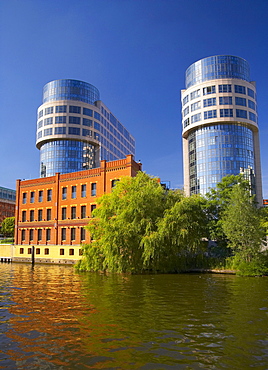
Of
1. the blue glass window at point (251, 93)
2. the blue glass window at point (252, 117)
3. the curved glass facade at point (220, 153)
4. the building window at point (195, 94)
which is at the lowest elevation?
the curved glass facade at point (220, 153)

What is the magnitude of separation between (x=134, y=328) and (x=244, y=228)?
66.6 feet

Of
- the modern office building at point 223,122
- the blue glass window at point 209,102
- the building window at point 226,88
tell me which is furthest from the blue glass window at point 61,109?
the building window at point 226,88

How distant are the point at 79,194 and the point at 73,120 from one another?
55.6 m

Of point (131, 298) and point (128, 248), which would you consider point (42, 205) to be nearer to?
point (128, 248)

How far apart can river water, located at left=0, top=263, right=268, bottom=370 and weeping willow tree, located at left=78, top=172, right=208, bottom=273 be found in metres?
7.91

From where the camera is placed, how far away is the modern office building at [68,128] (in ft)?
317

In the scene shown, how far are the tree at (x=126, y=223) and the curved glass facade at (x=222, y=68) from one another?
68.9 meters

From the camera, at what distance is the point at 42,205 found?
50.5 meters

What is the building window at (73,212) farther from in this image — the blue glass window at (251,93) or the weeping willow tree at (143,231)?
the blue glass window at (251,93)

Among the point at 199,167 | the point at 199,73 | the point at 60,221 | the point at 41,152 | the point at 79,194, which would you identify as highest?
the point at 199,73

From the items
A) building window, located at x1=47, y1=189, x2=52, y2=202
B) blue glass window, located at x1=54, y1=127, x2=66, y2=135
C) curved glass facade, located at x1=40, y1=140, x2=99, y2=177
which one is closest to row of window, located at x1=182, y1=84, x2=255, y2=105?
curved glass facade, located at x1=40, y1=140, x2=99, y2=177

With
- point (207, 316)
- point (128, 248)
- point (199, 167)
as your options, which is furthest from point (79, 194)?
point (199, 167)

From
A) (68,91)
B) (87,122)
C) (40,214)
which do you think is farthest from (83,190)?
(68,91)

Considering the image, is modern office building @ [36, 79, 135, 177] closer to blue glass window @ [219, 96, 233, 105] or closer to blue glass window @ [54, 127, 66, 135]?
blue glass window @ [54, 127, 66, 135]
